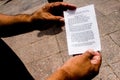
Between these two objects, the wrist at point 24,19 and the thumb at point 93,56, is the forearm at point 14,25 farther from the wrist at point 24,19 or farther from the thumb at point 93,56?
the thumb at point 93,56

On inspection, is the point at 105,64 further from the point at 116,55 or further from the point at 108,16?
the point at 108,16

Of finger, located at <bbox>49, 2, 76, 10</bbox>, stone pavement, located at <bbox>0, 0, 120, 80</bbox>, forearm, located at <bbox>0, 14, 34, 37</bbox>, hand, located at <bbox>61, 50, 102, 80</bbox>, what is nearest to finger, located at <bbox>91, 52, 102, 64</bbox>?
hand, located at <bbox>61, 50, 102, 80</bbox>

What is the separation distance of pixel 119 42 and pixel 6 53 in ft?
10.2

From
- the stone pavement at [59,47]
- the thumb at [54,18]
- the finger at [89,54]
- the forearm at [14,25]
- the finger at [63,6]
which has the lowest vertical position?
the stone pavement at [59,47]

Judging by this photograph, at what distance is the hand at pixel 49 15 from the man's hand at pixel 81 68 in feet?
1.82

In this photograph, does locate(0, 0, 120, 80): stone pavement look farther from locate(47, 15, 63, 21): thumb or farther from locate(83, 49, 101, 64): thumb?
locate(83, 49, 101, 64): thumb

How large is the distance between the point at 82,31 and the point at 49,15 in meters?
0.47

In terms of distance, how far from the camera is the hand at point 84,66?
1.82 m

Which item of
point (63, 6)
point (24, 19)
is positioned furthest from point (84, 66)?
point (24, 19)

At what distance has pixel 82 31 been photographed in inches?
81.6

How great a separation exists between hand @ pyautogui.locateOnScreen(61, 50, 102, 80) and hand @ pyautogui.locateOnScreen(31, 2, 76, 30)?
55cm

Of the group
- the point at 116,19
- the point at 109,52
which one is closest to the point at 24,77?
the point at 109,52

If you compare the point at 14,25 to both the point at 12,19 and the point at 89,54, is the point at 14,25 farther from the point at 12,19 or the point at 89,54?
the point at 89,54

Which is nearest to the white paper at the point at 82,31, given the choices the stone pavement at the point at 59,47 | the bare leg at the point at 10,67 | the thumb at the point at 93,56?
the thumb at the point at 93,56
